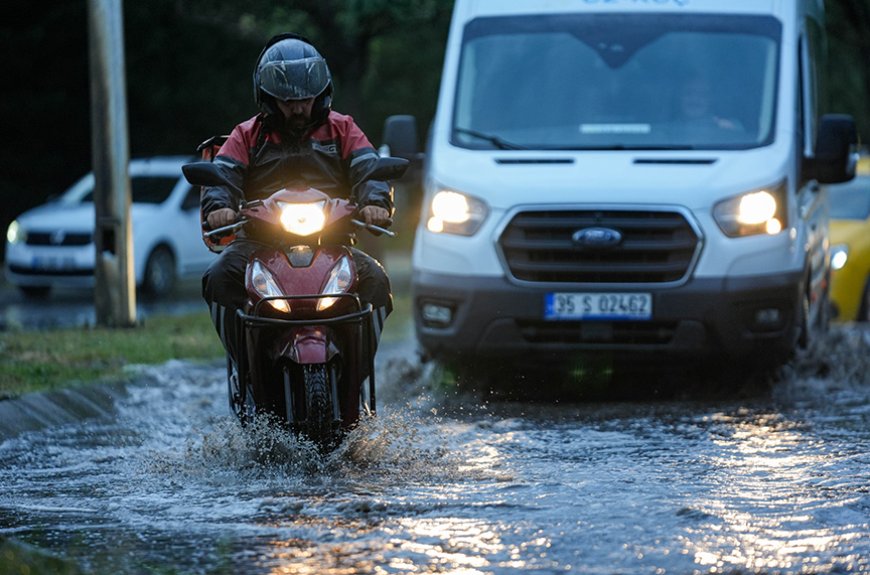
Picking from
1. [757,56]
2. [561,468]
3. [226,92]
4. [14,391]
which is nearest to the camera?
Answer: [561,468]

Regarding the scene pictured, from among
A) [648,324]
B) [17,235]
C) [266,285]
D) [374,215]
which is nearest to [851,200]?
[648,324]

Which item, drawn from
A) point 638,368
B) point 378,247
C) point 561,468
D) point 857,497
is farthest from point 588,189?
point 378,247

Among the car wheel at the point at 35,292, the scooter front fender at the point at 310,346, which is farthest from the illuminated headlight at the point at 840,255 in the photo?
the scooter front fender at the point at 310,346

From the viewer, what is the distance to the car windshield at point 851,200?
18188 mm

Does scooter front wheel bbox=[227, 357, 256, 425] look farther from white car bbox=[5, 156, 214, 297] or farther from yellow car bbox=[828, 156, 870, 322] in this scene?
white car bbox=[5, 156, 214, 297]

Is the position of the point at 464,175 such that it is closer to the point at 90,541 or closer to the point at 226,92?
the point at 90,541

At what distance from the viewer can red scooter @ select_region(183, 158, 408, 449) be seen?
744 cm

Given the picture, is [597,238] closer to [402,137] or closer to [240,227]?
[402,137]

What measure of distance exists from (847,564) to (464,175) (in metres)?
5.39

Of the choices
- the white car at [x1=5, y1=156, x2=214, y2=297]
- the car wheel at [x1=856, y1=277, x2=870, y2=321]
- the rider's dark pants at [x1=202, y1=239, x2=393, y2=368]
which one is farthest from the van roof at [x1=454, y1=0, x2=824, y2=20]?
the white car at [x1=5, y1=156, x2=214, y2=297]

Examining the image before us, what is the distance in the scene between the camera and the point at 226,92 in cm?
3198

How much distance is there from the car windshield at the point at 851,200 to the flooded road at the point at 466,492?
27.1ft

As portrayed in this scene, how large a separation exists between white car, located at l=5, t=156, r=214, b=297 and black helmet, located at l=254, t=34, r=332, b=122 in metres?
14.3

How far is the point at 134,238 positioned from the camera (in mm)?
22078
